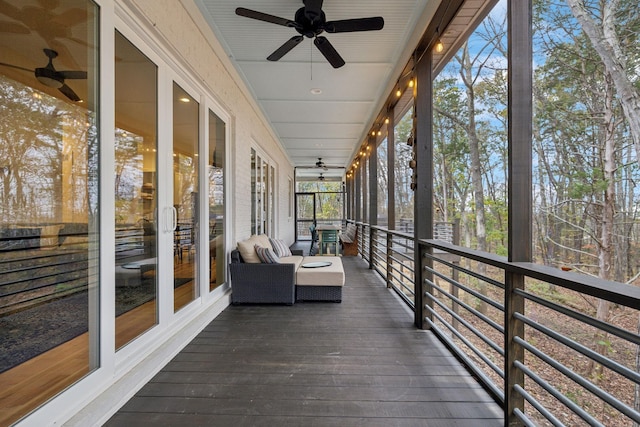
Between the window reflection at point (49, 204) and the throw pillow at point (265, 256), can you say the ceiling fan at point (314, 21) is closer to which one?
the window reflection at point (49, 204)

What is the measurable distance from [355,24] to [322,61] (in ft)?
4.13

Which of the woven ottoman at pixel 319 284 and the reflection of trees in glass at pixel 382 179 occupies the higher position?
the reflection of trees in glass at pixel 382 179

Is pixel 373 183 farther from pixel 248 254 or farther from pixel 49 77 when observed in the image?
pixel 49 77

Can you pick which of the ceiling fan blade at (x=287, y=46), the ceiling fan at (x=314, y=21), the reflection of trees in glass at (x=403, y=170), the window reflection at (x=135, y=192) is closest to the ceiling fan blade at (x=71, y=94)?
the window reflection at (x=135, y=192)

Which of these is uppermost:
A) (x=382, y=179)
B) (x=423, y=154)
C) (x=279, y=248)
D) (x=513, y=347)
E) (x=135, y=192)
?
(x=382, y=179)

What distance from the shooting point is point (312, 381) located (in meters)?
1.97

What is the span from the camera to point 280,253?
4.72 m

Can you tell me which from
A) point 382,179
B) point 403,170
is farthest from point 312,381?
point 382,179

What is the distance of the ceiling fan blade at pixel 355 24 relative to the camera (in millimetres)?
2342

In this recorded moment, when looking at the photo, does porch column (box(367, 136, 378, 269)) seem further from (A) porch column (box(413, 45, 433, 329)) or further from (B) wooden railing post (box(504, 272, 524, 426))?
A: (B) wooden railing post (box(504, 272, 524, 426))

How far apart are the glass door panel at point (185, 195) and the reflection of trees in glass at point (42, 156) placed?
790 mm

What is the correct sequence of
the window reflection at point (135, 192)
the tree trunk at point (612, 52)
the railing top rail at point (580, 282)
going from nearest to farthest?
the railing top rail at point (580, 282) → the window reflection at point (135, 192) → the tree trunk at point (612, 52)

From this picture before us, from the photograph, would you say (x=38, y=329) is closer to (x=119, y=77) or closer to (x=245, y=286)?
(x=119, y=77)

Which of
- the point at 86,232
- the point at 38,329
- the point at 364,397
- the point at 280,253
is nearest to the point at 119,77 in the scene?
the point at 86,232
